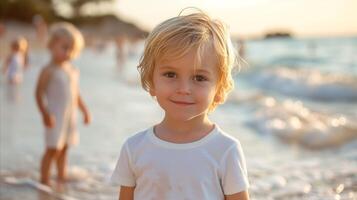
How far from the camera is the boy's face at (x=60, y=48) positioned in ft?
19.7

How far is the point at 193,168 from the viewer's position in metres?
2.50

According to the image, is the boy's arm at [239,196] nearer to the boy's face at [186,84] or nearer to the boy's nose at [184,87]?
the boy's face at [186,84]

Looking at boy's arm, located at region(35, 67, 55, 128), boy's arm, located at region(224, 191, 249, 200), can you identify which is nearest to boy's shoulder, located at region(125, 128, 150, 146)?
boy's arm, located at region(224, 191, 249, 200)

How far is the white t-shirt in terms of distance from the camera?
2500 mm

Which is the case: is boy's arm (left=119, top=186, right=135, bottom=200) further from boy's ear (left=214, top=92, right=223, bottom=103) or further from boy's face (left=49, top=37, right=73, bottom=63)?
boy's face (left=49, top=37, right=73, bottom=63)

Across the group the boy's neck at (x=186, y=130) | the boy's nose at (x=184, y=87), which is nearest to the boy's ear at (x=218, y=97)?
the boy's neck at (x=186, y=130)

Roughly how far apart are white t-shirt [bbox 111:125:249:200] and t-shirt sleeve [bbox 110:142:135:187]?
6 cm

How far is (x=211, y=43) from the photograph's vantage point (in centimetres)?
247

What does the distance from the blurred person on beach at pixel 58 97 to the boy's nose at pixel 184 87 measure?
11.9ft

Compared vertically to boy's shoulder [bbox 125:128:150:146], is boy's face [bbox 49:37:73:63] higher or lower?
lower

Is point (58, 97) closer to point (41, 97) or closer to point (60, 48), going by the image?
point (41, 97)

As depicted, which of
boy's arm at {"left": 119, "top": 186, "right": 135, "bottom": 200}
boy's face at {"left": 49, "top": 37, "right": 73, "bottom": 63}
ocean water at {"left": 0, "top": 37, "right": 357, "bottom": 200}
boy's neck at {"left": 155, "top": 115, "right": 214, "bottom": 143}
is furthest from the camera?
boy's face at {"left": 49, "top": 37, "right": 73, "bottom": 63}

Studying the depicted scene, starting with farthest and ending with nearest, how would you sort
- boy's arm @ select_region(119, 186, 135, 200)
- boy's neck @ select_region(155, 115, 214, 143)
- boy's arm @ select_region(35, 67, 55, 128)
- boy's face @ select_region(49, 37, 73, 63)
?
boy's face @ select_region(49, 37, 73, 63), boy's arm @ select_region(35, 67, 55, 128), boy's arm @ select_region(119, 186, 135, 200), boy's neck @ select_region(155, 115, 214, 143)

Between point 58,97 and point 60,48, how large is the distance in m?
0.50
